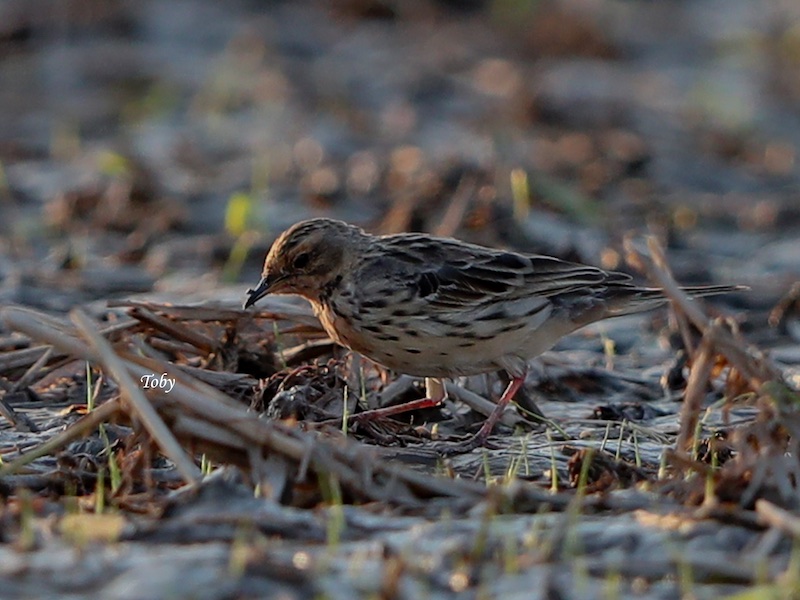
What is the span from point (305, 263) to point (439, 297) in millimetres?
695

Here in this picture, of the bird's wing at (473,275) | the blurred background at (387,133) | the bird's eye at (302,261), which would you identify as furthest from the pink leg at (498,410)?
the blurred background at (387,133)

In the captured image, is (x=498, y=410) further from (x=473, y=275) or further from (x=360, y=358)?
(x=360, y=358)

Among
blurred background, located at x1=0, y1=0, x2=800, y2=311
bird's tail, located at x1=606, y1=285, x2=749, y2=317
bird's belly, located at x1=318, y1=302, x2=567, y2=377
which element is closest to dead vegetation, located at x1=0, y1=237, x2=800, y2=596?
bird's belly, located at x1=318, y1=302, x2=567, y2=377

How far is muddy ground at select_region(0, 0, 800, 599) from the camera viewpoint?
4848 millimetres

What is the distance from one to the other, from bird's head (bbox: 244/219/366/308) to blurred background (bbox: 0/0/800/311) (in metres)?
2.27

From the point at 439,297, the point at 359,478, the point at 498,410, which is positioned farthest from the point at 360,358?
the point at 359,478

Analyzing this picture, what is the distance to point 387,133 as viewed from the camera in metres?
15.8

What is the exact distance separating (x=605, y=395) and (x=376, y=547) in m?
3.66

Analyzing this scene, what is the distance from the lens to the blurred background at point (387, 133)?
11555mm

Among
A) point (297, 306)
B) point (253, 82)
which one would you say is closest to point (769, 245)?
point (297, 306)

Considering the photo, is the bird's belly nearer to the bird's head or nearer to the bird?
the bird

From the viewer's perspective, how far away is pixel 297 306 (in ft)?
27.2

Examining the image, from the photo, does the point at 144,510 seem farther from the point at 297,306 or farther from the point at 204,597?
the point at 297,306

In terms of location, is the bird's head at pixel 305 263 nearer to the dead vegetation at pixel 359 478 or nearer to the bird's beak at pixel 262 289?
the bird's beak at pixel 262 289
